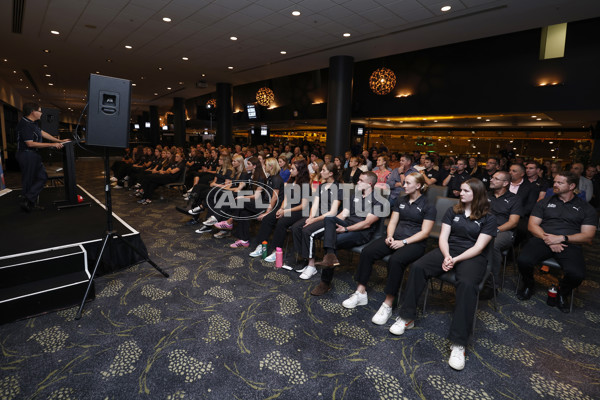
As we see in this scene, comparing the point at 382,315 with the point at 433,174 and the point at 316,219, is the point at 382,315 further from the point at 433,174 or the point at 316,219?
the point at 433,174

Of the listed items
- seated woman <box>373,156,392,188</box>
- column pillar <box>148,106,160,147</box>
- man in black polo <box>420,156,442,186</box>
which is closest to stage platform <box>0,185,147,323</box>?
seated woman <box>373,156,392,188</box>

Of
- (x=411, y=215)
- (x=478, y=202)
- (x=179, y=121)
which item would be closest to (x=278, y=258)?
(x=411, y=215)

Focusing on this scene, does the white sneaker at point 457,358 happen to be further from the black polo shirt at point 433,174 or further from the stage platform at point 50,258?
the black polo shirt at point 433,174

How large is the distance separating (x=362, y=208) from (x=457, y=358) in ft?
5.48

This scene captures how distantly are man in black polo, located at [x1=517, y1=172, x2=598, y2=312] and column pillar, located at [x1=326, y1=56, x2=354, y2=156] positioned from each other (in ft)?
19.1

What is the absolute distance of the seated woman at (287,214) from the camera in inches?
152

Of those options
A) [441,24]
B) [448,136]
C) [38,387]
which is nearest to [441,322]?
[38,387]

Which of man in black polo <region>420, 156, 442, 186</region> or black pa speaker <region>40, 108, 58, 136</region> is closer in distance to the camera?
black pa speaker <region>40, 108, 58, 136</region>

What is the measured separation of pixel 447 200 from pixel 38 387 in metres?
3.76

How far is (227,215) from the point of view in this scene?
4.69 m

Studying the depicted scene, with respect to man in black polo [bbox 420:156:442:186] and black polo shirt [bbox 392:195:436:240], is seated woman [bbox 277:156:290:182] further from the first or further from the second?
black polo shirt [bbox 392:195:436:240]

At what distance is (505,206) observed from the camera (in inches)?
136

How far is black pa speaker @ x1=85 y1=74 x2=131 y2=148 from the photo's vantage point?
8.68ft

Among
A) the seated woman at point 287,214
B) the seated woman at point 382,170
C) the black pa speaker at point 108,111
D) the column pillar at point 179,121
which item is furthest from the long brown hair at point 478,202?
the column pillar at point 179,121
